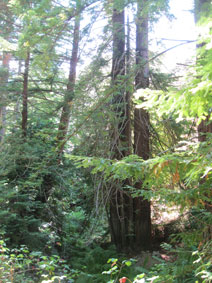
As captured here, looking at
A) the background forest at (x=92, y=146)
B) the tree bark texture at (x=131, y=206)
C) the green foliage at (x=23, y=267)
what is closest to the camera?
the green foliage at (x=23, y=267)

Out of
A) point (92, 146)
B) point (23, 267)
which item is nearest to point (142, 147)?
point (92, 146)

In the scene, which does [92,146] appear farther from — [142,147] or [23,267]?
[23,267]

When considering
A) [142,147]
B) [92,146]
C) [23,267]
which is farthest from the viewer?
[142,147]

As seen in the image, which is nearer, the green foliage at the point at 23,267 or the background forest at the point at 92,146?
the green foliage at the point at 23,267

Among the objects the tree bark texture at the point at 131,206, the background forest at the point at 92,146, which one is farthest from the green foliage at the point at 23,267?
the tree bark texture at the point at 131,206

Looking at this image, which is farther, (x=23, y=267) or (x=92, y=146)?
(x=92, y=146)

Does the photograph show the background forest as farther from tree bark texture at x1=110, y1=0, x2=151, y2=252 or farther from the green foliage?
the green foliage

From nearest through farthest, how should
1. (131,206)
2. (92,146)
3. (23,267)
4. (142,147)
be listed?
(23,267) → (92,146) → (142,147) → (131,206)

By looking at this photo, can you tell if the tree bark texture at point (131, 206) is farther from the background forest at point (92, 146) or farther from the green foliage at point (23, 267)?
the green foliage at point (23, 267)

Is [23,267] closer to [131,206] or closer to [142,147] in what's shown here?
[131,206]

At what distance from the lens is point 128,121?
8.00 m

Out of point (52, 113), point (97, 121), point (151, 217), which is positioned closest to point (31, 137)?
point (52, 113)

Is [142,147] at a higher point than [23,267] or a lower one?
higher

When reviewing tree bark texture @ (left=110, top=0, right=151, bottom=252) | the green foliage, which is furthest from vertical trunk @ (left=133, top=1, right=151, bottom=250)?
the green foliage
